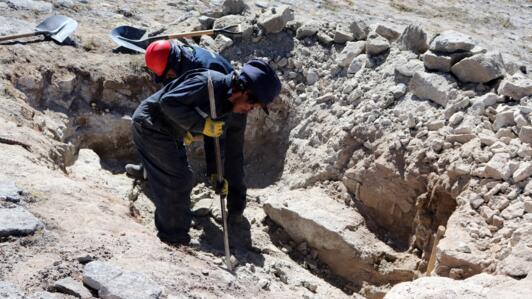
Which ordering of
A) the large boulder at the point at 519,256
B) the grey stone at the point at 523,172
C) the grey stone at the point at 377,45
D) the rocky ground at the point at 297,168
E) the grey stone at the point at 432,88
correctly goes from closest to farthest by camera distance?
1. the rocky ground at the point at 297,168
2. the large boulder at the point at 519,256
3. the grey stone at the point at 523,172
4. the grey stone at the point at 432,88
5. the grey stone at the point at 377,45

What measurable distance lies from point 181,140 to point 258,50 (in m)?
2.43

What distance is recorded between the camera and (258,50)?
724cm

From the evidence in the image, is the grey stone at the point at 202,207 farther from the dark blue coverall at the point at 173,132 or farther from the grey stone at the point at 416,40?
the grey stone at the point at 416,40

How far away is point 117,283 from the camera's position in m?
3.35

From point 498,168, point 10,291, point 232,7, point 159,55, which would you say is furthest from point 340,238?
point 232,7

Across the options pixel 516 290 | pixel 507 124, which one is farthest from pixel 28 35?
pixel 516 290

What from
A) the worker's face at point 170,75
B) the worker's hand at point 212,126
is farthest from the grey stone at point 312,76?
the worker's hand at point 212,126

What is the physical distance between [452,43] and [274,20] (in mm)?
2178

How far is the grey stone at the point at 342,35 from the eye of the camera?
6957mm

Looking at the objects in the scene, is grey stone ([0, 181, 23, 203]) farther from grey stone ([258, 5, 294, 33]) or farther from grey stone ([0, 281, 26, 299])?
grey stone ([258, 5, 294, 33])

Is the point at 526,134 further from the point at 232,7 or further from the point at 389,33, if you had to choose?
the point at 232,7

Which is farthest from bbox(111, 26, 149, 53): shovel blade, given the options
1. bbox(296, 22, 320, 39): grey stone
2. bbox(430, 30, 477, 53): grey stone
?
bbox(430, 30, 477, 53): grey stone

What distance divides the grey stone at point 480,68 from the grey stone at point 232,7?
2964 millimetres

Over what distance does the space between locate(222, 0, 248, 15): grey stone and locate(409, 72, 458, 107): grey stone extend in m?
2.61
